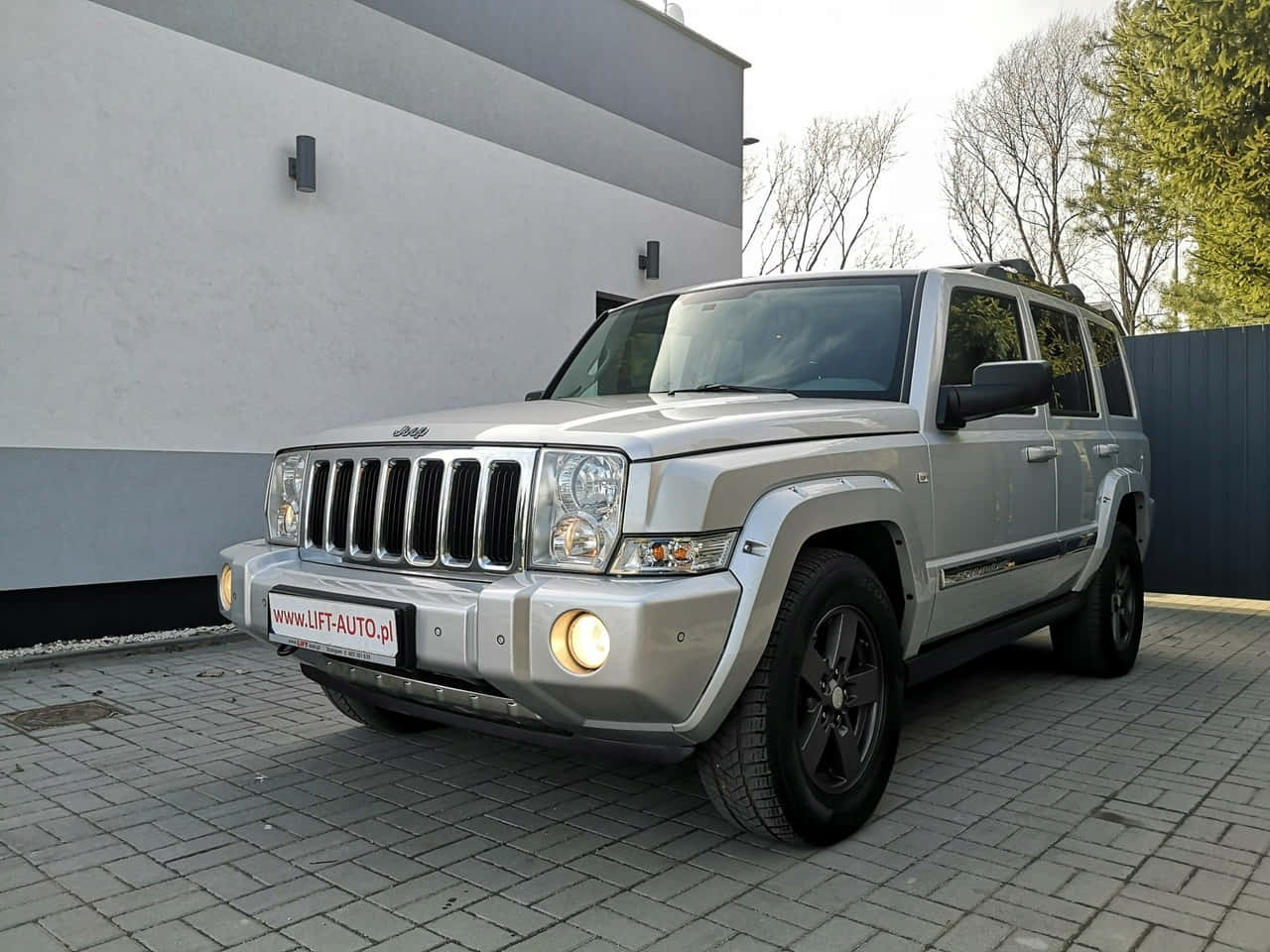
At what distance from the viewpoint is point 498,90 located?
8781 mm

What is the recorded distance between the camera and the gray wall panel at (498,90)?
691cm

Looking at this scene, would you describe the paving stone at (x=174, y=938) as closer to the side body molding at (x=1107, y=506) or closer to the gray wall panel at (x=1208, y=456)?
the side body molding at (x=1107, y=506)

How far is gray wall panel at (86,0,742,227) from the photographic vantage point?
6906 mm

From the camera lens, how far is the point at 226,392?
22.0 feet

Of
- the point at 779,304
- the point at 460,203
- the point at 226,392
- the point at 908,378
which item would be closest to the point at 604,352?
the point at 779,304

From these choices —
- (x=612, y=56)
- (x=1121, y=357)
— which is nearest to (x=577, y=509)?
(x=1121, y=357)

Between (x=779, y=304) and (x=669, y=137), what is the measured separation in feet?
24.3

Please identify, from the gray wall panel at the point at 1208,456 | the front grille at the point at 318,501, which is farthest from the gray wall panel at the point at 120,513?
the gray wall panel at the point at 1208,456

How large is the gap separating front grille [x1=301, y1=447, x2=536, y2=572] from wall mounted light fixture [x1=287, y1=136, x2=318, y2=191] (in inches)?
165

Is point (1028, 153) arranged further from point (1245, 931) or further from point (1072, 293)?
point (1245, 931)

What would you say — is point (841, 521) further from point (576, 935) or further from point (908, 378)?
point (576, 935)

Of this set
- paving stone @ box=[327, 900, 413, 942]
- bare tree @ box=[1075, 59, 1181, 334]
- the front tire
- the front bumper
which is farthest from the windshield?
bare tree @ box=[1075, 59, 1181, 334]

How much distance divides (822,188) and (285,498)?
27.0 m

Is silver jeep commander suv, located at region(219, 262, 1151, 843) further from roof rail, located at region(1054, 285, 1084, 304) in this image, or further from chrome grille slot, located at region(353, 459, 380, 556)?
roof rail, located at region(1054, 285, 1084, 304)
